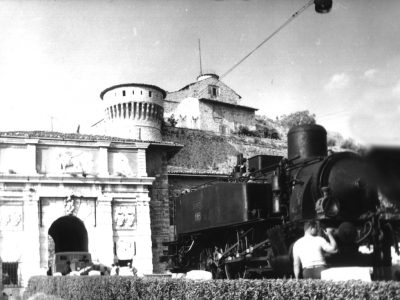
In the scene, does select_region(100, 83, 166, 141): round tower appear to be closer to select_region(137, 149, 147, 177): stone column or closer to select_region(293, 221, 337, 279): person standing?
select_region(137, 149, 147, 177): stone column

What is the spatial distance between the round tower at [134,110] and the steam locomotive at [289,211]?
32.5 m

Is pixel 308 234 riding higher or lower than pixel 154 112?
lower

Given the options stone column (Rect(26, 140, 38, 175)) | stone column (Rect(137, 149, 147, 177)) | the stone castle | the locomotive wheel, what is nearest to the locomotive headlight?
the locomotive wheel

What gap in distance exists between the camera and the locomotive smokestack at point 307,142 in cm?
1130

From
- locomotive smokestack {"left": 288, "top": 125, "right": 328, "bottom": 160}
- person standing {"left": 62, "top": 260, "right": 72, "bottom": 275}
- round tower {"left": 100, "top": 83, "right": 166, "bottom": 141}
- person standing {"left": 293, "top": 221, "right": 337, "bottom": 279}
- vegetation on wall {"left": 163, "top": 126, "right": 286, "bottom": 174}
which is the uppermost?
round tower {"left": 100, "top": 83, "right": 166, "bottom": 141}

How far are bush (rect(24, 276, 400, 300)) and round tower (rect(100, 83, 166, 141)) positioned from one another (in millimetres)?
33807

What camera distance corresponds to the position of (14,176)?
25625 mm

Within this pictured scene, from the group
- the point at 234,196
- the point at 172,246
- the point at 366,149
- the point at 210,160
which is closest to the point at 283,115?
the point at 210,160

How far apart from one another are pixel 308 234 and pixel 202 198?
692 cm

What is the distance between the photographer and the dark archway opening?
2751cm

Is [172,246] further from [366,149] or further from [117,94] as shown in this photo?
[117,94]

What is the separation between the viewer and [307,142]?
37.4ft

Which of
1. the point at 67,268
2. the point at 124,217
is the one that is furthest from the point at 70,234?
the point at 67,268

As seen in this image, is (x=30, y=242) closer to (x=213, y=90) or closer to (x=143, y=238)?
(x=143, y=238)
